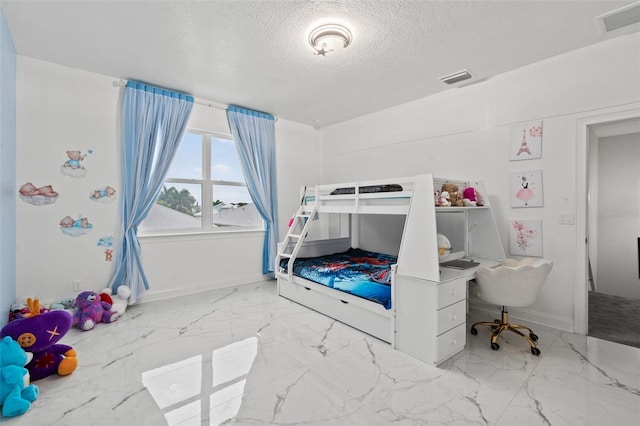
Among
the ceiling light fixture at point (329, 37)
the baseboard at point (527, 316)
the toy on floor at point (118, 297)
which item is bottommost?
the baseboard at point (527, 316)

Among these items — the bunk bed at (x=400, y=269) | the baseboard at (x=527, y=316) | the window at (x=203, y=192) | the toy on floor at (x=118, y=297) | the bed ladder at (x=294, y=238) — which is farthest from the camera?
the window at (x=203, y=192)

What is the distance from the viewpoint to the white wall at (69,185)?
2848 millimetres

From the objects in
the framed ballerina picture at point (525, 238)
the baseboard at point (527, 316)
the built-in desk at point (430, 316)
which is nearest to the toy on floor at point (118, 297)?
the built-in desk at point (430, 316)

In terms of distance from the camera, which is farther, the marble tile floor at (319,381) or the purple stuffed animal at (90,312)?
the purple stuffed animal at (90,312)

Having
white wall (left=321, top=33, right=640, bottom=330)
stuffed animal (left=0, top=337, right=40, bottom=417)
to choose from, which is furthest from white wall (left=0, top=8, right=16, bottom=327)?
white wall (left=321, top=33, right=640, bottom=330)

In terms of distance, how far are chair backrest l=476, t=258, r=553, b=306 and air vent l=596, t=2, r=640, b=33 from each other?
186 centimetres

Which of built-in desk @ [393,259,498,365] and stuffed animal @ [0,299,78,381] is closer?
stuffed animal @ [0,299,78,381]

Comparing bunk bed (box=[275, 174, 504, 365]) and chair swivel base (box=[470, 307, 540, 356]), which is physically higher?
bunk bed (box=[275, 174, 504, 365])

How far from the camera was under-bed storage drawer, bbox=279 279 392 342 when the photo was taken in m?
2.47

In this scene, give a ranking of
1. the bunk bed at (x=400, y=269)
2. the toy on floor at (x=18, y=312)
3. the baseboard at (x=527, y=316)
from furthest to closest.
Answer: the baseboard at (x=527, y=316) → the toy on floor at (x=18, y=312) → the bunk bed at (x=400, y=269)

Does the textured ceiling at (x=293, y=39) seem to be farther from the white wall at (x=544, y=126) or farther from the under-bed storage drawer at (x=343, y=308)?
the under-bed storage drawer at (x=343, y=308)

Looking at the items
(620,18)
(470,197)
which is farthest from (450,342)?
(620,18)

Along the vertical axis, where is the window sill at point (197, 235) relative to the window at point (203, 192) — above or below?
below

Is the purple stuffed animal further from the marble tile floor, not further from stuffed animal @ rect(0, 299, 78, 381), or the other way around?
stuffed animal @ rect(0, 299, 78, 381)
